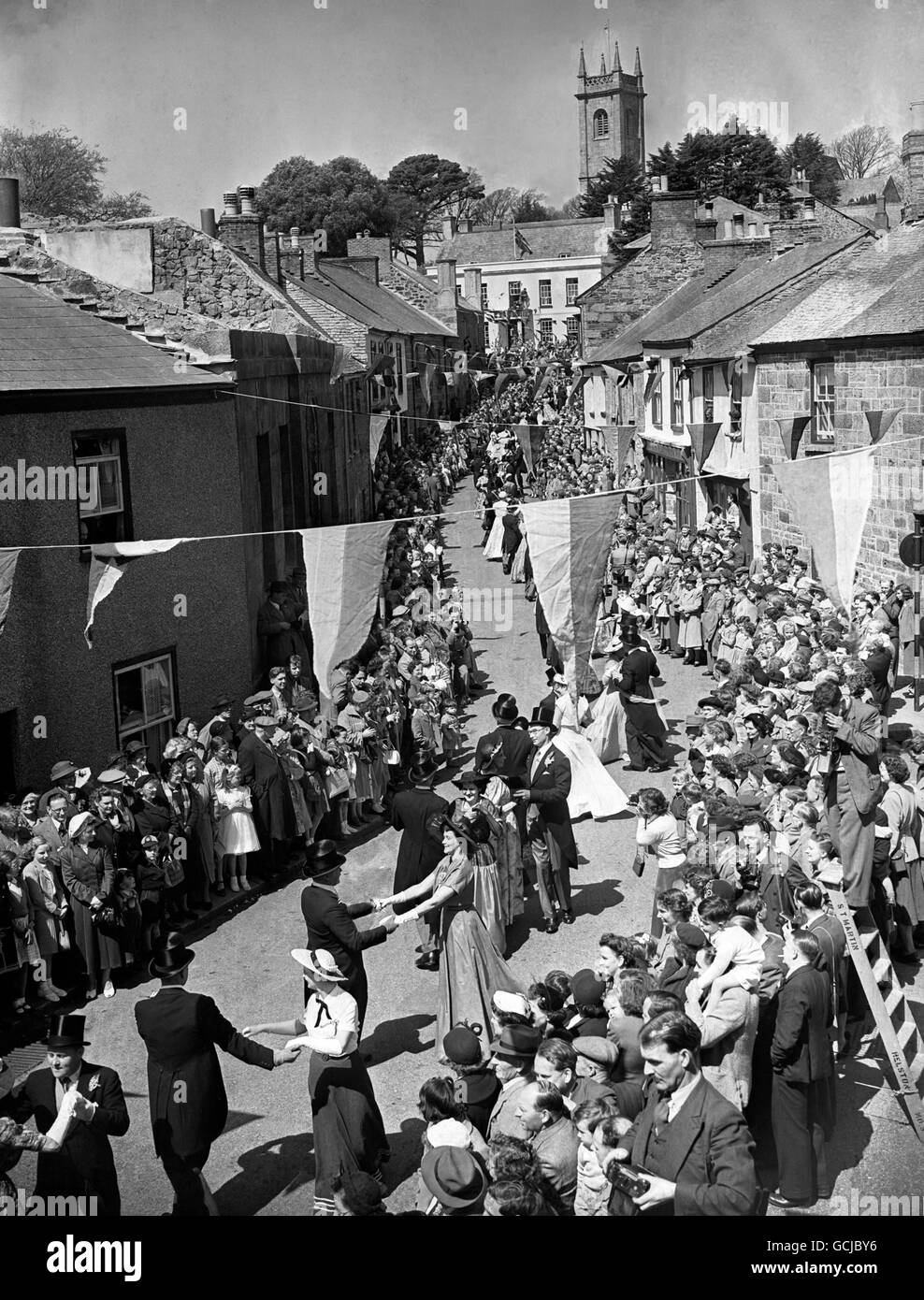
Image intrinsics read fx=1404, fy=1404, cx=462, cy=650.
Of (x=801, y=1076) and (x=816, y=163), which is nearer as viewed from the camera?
(x=801, y=1076)

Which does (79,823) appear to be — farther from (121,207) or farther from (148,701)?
(121,207)

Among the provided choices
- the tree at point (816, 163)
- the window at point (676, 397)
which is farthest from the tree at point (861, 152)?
the window at point (676, 397)

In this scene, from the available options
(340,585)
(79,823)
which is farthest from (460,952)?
(340,585)

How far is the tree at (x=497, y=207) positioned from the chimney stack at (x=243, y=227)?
80821 millimetres

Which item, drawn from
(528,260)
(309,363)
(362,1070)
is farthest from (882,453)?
(528,260)

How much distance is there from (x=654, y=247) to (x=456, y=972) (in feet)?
139

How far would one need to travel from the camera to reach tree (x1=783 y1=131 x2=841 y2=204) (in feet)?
248

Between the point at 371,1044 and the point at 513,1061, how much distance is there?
317 centimetres

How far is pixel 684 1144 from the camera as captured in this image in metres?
5.82

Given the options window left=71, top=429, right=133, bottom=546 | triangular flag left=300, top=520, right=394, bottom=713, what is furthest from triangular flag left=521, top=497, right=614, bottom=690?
window left=71, top=429, right=133, bottom=546

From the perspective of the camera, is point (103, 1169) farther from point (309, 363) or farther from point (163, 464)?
point (309, 363)

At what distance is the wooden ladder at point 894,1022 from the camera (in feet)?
26.1

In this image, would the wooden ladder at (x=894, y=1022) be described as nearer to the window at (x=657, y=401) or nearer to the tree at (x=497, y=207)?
the window at (x=657, y=401)

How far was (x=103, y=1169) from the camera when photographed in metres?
6.83
